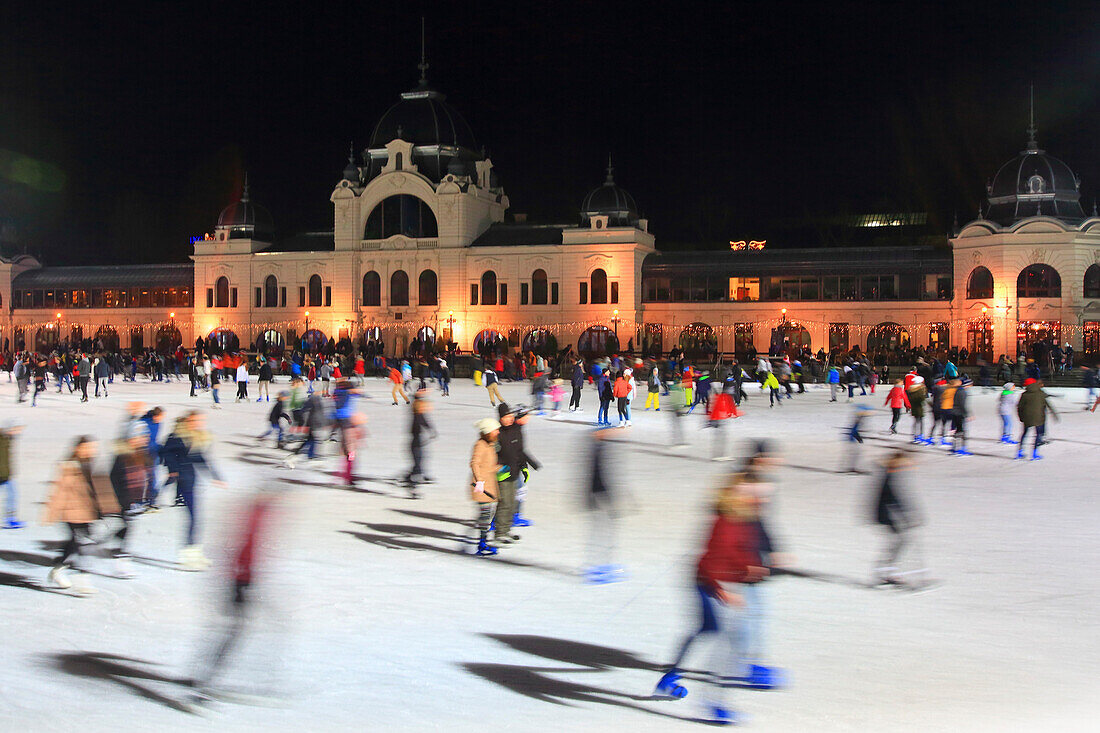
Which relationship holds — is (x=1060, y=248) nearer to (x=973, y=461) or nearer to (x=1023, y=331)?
(x=1023, y=331)

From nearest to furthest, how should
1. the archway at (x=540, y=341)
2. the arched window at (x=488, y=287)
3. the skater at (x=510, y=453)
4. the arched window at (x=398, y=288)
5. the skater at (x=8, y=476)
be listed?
the skater at (x=510, y=453) → the skater at (x=8, y=476) → the archway at (x=540, y=341) → the arched window at (x=488, y=287) → the arched window at (x=398, y=288)

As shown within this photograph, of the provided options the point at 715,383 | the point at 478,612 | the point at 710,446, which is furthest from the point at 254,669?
the point at 715,383

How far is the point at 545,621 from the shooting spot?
771 cm

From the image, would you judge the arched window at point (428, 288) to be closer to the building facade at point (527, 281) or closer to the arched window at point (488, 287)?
the building facade at point (527, 281)

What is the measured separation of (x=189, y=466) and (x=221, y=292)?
5842 centimetres

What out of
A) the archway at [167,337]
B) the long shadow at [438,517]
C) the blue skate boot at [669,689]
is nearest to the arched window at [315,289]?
the archway at [167,337]

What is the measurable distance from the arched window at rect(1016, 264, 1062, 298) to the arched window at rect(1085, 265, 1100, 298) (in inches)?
51.3

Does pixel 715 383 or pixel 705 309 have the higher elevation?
pixel 705 309

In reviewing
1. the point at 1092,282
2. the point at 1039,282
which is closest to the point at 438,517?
the point at 1039,282

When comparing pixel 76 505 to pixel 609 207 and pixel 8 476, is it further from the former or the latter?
pixel 609 207

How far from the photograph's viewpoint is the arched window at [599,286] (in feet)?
185

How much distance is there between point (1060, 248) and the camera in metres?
46.5

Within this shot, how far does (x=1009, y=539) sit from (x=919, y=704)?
5077 mm

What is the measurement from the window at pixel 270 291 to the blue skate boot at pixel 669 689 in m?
60.5
